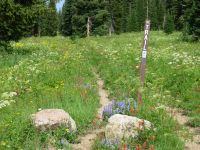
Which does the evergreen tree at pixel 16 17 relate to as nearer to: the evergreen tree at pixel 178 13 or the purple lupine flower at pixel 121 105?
the purple lupine flower at pixel 121 105

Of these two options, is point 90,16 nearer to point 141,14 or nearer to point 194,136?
point 141,14

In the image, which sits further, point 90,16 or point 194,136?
point 90,16

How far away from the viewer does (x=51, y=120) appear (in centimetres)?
926

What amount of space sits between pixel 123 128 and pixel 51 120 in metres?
1.61

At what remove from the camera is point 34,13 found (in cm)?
2620

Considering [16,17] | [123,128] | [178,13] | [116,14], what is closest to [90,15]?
[178,13]

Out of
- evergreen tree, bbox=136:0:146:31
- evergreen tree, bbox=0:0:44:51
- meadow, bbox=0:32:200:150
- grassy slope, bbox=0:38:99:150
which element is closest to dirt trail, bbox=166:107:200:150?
meadow, bbox=0:32:200:150

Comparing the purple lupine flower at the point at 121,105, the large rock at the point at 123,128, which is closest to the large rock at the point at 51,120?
the large rock at the point at 123,128

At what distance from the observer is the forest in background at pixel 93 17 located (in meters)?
25.6

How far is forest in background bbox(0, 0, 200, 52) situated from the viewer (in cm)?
2561

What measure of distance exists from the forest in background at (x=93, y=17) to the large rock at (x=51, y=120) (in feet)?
51.7

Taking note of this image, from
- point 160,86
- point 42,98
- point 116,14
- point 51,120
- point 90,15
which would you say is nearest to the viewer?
point 51,120

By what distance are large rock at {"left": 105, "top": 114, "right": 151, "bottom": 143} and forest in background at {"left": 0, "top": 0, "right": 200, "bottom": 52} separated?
1663 cm

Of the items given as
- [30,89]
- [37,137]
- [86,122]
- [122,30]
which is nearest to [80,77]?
[30,89]
